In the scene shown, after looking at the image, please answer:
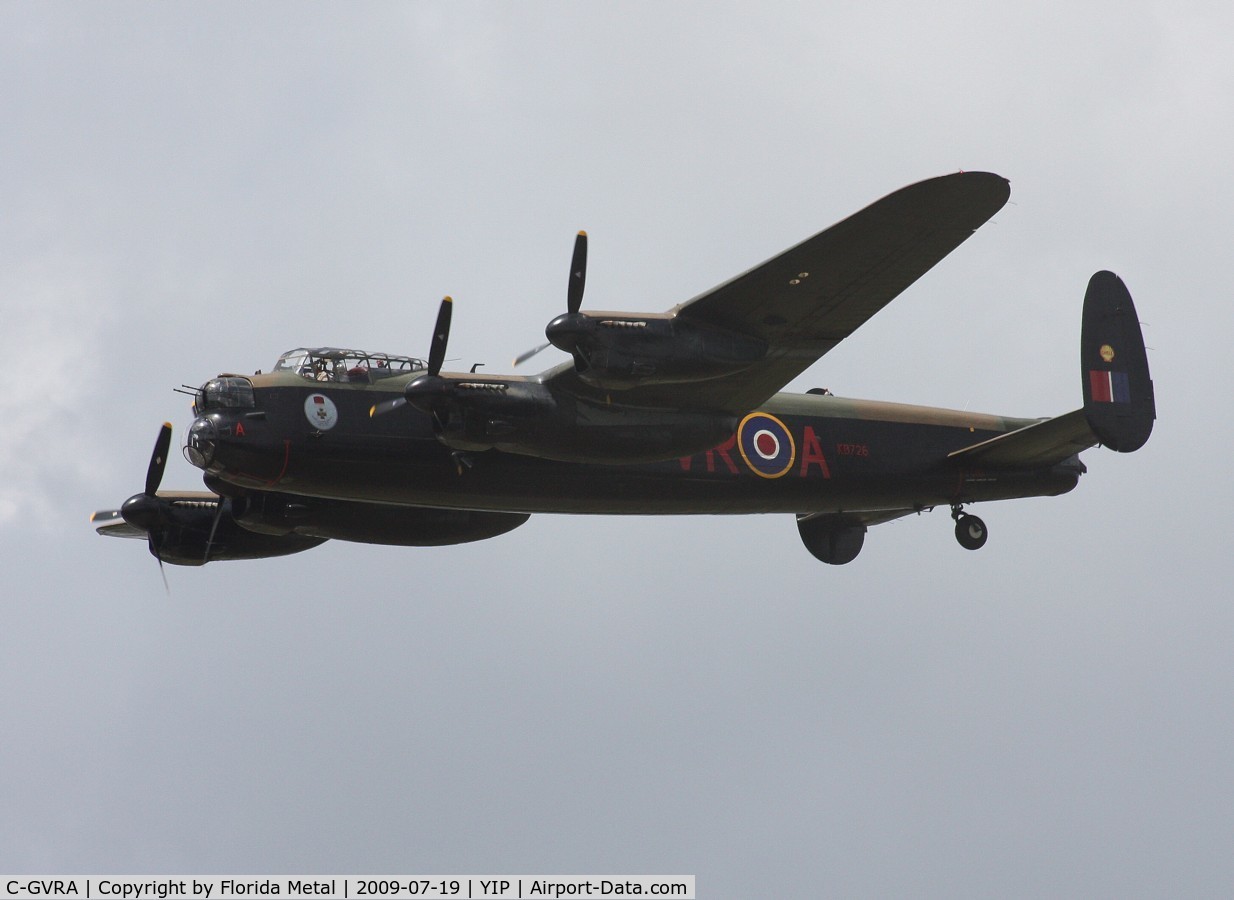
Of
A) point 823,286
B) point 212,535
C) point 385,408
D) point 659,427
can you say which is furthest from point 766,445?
point 212,535

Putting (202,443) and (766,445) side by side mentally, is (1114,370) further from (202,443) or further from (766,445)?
(202,443)

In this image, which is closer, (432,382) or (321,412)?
(432,382)

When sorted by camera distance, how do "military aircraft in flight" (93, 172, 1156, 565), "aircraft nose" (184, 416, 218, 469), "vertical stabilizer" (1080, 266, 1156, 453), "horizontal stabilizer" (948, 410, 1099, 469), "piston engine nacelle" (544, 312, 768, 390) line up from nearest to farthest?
1. "piston engine nacelle" (544, 312, 768, 390)
2. "military aircraft in flight" (93, 172, 1156, 565)
3. "aircraft nose" (184, 416, 218, 469)
4. "vertical stabilizer" (1080, 266, 1156, 453)
5. "horizontal stabilizer" (948, 410, 1099, 469)

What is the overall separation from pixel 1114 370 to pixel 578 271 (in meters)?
9.57

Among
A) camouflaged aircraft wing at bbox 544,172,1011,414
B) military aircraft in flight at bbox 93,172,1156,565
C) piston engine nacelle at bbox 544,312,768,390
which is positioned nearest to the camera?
camouflaged aircraft wing at bbox 544,172,1011,414

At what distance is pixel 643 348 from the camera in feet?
74.9

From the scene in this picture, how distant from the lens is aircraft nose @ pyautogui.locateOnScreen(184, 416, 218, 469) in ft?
78.3

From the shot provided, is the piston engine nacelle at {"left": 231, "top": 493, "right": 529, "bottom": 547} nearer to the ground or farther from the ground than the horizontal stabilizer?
nearer to the ground

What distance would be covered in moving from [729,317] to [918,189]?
337 centimetres

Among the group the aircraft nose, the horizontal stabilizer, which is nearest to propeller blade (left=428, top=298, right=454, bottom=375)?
the aircraft nose

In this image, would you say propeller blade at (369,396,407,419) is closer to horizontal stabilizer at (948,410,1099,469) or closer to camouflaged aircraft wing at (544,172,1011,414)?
camouflaged aircraft wing at (544,172,1011,414)

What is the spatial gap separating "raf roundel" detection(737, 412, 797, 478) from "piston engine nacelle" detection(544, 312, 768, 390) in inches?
124

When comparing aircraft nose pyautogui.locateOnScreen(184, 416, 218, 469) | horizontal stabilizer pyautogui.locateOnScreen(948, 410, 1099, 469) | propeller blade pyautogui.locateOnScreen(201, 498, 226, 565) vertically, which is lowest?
aircraft nose pyautogui.locateOnScreen(184, 416, 218, 469)

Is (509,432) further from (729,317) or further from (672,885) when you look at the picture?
(672,885)
